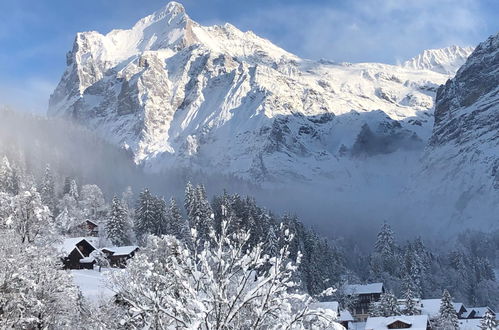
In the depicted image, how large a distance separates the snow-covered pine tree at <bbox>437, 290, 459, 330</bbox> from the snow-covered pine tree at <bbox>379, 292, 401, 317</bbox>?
6056mm

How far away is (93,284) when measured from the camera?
57.3 meters

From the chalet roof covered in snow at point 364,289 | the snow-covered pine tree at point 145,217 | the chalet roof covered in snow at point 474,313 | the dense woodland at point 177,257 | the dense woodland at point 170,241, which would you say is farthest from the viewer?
the chalet roof covered in snow at point 364,289

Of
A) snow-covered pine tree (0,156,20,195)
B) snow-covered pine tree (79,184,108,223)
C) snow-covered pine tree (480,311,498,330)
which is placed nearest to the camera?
snow-covered pine tree (480,311,498,330)

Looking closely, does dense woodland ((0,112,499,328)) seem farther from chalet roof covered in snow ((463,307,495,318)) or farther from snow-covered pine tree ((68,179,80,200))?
chalet roof covered in snow ((463,307,495,318))

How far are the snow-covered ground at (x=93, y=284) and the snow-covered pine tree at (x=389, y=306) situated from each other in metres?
39.8

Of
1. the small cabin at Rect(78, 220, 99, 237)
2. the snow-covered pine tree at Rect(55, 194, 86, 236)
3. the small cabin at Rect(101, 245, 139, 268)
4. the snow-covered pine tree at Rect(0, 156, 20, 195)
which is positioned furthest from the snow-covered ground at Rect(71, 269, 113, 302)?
the snow-covered pine tree at Rect(0, 156, 20, 195)

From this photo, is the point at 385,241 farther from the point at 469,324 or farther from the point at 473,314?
the point at 469,324

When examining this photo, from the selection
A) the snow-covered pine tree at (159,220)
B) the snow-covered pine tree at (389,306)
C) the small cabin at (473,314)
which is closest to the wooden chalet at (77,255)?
the snow-covered pine tree at (159,220)

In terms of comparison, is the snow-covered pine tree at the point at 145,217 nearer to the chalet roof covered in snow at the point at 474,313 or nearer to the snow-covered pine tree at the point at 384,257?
the snow-covered pine tree at the point at 384,257

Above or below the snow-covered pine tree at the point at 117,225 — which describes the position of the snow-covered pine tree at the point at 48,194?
above

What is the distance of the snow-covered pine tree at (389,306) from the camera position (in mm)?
84500

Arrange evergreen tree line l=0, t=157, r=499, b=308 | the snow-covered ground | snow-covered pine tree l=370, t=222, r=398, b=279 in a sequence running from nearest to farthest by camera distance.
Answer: the snow-covered ground → evergreen tree line l=0, t=157, r=499, b=308 → snow-covered pine tree l=370, t=222, r=398, b=279

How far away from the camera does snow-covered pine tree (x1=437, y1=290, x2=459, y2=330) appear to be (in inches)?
3046

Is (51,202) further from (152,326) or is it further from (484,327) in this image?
(152,326)
